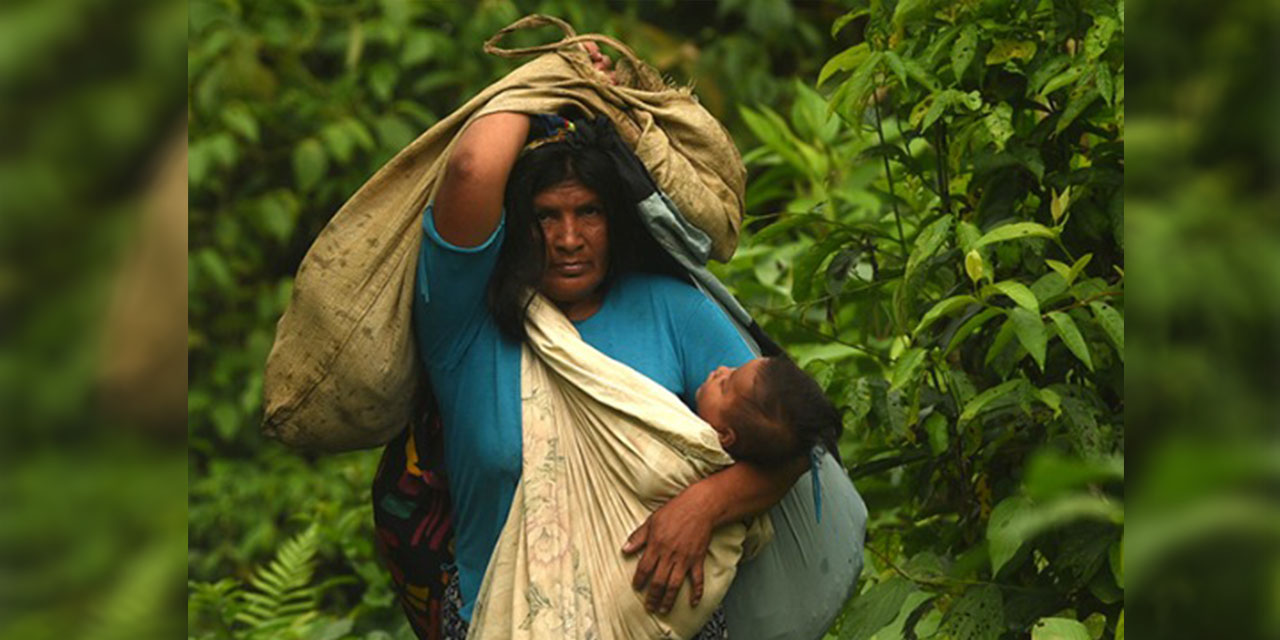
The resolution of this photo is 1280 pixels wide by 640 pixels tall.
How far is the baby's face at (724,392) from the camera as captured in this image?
6.81 ft

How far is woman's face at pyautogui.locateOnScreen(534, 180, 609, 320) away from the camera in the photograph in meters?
2.23

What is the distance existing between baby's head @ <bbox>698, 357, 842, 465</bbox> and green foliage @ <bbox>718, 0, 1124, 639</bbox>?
1.45 feet

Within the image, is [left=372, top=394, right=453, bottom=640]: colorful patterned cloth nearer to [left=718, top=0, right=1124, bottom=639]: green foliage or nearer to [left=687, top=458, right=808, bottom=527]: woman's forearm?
[left=687, top=458, right=808, bottom=527]: woman's forearm

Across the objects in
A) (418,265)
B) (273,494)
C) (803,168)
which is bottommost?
(273,494)

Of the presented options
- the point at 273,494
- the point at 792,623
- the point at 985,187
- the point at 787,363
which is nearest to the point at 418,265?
the point at 787,363

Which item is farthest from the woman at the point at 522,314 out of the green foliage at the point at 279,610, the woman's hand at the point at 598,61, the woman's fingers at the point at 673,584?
the green foliage at the point at 279,610

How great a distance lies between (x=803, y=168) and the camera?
4.16 m

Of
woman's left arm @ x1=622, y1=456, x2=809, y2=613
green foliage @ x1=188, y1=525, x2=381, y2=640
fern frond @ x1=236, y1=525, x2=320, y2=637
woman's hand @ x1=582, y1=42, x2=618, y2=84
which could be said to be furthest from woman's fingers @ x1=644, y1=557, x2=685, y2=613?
fern frond @ x1=236, y1=525, x2=320, y2=637

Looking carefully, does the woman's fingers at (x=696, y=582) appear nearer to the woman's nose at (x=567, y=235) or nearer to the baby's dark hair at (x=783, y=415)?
the baby's dark hair at (x=783, y=415)

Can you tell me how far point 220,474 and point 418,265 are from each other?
3205mm

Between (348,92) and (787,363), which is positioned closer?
(787,363)

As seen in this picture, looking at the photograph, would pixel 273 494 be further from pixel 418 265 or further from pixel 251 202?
pixel 418 265

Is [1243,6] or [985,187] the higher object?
[1243,6]

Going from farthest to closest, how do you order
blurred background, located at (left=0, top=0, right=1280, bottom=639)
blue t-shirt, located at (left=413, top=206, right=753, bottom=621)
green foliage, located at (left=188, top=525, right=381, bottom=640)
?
green foliage, located at (left=188, top=525, right=381, bottom=640), blue t-shirt, located at (left=413, top=206, right=753, bottom=621), blurred background, located at (left=0, top=0, right=1280, bottom=639)
